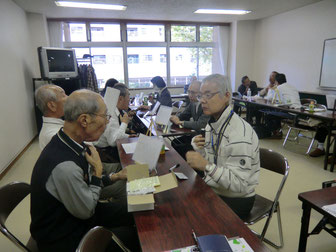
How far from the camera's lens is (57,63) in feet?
16.5

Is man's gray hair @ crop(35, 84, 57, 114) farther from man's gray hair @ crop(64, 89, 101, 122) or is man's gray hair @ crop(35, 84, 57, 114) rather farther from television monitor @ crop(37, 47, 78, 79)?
television monitor @ crop(37, 47, 78, 79)

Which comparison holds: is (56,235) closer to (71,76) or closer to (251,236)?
(251,236)

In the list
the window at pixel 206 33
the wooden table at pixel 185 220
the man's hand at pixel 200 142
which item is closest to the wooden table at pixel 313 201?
the wooden table at pixel 185 220

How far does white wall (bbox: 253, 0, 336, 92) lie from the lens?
505cm

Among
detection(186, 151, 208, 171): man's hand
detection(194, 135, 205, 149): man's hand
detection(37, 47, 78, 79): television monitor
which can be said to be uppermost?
detection(37, 47, 78, 79): television monitor

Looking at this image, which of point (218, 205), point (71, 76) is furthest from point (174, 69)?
point (218, 205)

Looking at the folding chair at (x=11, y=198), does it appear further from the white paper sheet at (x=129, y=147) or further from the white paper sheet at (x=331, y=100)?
the white paper sheet at (x=331, y=100)

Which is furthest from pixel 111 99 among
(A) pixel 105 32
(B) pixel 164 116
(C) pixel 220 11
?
(A) pixel 105 32

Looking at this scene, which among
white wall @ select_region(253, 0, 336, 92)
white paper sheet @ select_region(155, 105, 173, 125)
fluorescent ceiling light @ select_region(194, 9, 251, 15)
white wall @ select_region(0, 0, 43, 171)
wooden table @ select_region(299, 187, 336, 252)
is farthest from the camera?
fluorescent ceiling light @ select_region(194, 9, 251, 15)

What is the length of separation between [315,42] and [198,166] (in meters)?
5.55

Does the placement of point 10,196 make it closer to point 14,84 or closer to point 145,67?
point 14,84

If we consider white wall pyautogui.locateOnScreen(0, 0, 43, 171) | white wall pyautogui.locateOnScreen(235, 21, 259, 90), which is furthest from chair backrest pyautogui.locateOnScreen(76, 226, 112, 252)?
white wall pyautogui.locateOnScreen(235, 21, 259, 90)

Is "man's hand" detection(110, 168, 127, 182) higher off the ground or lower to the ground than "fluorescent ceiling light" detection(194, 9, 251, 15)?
lower

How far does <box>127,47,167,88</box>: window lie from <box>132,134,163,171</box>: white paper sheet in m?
5.94
